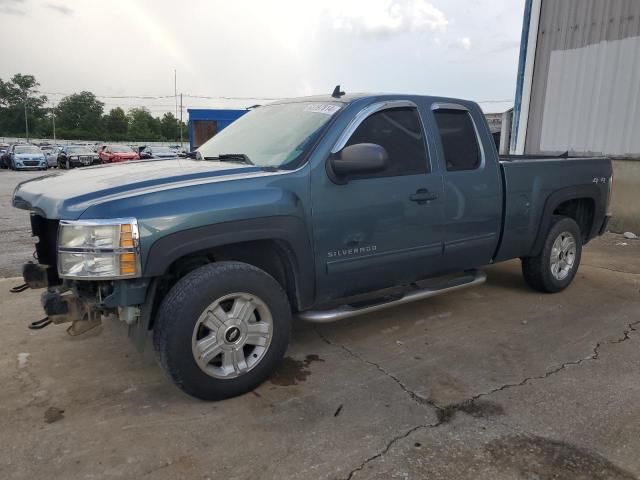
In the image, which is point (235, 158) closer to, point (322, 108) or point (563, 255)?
point (322, 108)

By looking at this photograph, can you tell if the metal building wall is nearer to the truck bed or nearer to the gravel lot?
the truck bed

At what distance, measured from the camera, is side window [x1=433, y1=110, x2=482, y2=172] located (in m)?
4.16

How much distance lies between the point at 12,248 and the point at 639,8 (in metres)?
10.7

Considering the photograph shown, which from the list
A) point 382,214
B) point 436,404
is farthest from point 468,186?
point 436,404

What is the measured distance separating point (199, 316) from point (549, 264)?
370 centimetres

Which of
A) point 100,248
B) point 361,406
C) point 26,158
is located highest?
point 100,248

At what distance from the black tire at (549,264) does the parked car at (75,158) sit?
30061 mm

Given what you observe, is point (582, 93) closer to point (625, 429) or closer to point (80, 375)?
point (625, 429)

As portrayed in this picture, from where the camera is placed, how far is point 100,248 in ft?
8.80

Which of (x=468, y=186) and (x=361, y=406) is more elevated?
(x=468, y=186)

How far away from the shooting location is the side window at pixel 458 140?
416cm

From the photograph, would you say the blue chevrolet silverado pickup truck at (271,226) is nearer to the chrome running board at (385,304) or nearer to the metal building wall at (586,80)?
the chrome running board at (385,304)

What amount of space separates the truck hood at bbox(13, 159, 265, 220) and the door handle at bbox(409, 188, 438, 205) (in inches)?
46.5

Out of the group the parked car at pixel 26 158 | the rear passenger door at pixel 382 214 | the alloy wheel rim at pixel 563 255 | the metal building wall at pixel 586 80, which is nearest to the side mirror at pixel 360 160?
the rear passenger door at pixel 382 214
